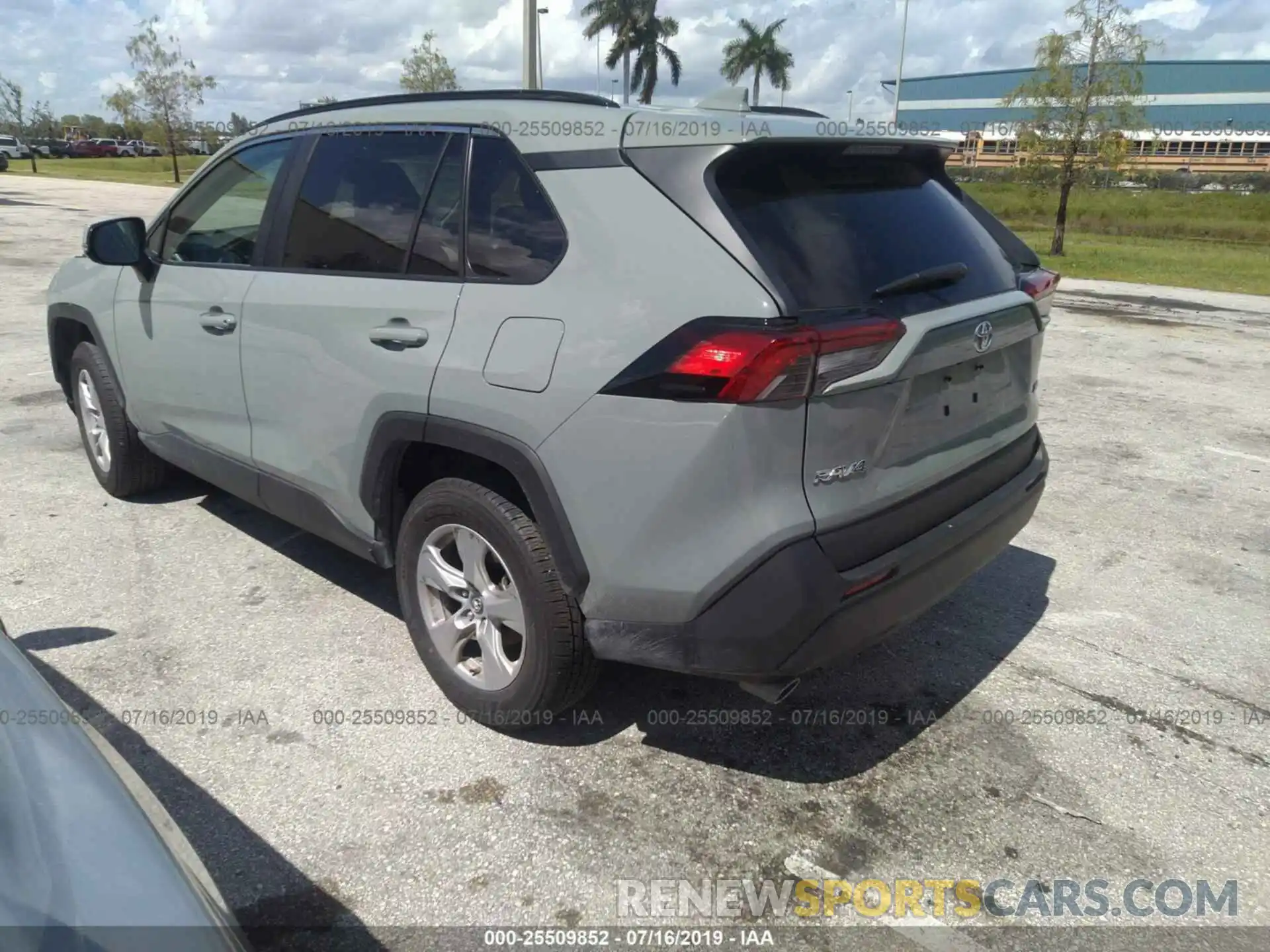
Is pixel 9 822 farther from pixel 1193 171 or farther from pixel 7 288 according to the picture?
pixel 1193 171

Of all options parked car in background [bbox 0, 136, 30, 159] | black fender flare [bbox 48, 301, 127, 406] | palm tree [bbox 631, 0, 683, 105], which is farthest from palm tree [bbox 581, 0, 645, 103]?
black fender flare [bbox 48, 301, 127, 406]

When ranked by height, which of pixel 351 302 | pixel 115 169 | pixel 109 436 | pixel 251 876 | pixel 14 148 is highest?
pixel 14 148

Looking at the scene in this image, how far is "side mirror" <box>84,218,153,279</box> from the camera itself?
4.04 meters

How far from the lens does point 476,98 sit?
3.13 meters

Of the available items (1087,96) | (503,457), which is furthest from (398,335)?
(1087,96)

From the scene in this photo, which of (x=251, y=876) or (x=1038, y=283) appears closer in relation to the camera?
(x=251, y=876)

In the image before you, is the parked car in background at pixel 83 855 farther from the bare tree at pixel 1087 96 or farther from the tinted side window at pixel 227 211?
the bare tree at pixel 1087 96

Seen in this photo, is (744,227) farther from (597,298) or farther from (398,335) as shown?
(398,335)

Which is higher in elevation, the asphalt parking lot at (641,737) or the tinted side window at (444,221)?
the tinted side window at (444,221)

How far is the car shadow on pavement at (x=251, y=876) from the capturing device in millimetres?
2293

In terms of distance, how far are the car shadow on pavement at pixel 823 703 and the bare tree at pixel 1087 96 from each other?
20102 millimetres

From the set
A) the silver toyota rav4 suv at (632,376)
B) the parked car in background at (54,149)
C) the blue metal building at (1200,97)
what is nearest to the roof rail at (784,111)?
the silver toyota rav4 suv at (632,376)

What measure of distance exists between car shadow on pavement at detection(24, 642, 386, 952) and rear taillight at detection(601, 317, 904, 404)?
1.47 meters

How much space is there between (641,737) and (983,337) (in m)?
1.61
